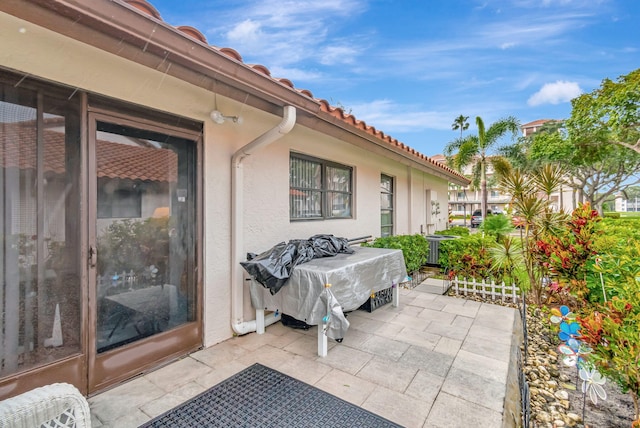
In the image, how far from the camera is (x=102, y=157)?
9.59 feet

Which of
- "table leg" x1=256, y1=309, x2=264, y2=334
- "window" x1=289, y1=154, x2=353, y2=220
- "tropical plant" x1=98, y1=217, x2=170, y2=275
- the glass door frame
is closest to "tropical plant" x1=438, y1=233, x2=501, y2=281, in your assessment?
"window" x1=289, y1=154, x2=353, y2=220

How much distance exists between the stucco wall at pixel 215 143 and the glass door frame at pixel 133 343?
11cm

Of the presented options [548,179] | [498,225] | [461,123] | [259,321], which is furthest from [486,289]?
[461,123]

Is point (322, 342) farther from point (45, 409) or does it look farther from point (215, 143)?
point (215, 143)

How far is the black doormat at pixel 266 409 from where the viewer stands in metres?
2.49

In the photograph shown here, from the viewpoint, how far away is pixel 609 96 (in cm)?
1380

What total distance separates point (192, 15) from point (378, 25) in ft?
15.4

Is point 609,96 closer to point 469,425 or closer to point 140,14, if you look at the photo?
point 469,425

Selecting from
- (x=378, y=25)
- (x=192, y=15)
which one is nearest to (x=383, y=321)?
(x=192, y=15)

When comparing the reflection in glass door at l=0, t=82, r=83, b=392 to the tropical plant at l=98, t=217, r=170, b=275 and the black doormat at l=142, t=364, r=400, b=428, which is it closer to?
the tropical plant at l=98, t=217, r=170, b=275

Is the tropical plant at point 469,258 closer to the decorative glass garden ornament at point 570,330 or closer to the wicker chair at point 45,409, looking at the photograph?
the decorative glass garden ornament at point 570,330

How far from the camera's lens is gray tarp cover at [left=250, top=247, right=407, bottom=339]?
347cm

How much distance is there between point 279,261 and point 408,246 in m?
4.32

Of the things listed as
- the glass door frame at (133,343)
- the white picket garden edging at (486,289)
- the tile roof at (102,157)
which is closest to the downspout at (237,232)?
the glass door frame at (133,343)
